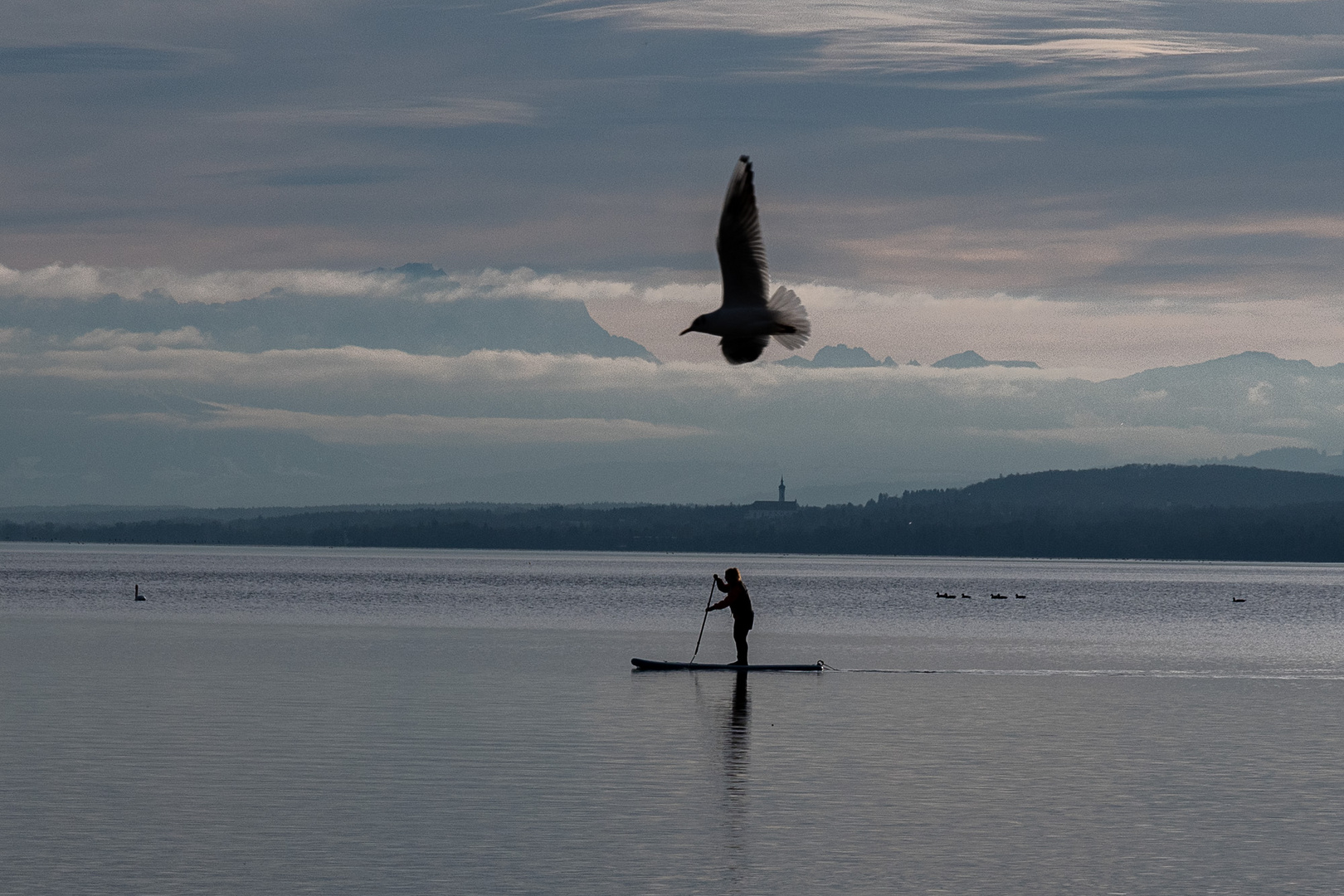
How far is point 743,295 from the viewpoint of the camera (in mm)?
11367

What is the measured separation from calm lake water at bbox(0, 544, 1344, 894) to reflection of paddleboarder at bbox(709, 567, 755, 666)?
89 cm

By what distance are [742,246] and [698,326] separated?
623 millimetres

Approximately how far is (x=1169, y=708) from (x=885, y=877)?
25.5m

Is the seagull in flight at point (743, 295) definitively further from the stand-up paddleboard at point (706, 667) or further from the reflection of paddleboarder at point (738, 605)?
the stand-up paddleboard at point (706, 667)

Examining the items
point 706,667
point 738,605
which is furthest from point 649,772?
point 706,667

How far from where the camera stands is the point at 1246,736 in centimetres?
3897

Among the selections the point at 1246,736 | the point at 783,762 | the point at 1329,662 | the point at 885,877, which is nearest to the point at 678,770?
the point at 783,762

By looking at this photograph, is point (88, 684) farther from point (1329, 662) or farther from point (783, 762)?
point (1329, 662)

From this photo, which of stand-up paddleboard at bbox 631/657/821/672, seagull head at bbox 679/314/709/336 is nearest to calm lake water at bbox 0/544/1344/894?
stand-up paddleboard at bbox 631/657/821/672

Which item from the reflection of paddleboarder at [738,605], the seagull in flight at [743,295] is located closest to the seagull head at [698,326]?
the seagull in flight at [743,295]

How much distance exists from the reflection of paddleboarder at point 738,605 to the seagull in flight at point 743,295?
121 feet

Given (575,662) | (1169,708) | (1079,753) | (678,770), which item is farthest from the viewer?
(575,662)

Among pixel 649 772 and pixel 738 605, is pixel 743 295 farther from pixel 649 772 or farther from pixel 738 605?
pixel 738 605

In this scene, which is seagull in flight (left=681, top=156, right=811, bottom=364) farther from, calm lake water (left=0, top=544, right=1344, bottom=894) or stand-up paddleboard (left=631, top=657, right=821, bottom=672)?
stand-up paddleboard (left=631, top=657, right=821, bottom=672)
